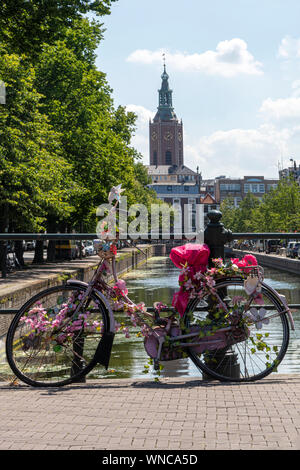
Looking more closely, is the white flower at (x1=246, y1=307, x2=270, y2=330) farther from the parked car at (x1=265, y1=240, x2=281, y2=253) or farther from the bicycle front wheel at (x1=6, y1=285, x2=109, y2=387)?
the parked car at (x1=265, y1=240, x2=281, y2=253)

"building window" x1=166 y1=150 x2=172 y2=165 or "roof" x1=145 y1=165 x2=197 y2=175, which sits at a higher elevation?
"building window" x1=166 y1=150 x2=172 y2=165

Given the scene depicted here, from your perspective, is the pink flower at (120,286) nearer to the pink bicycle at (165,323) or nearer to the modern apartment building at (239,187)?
the pink bicycle at (165,323)

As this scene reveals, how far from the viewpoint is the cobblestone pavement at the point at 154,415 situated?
3.09 m

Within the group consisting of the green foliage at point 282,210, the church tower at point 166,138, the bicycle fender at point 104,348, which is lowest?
the bicycle fender at point 104,348

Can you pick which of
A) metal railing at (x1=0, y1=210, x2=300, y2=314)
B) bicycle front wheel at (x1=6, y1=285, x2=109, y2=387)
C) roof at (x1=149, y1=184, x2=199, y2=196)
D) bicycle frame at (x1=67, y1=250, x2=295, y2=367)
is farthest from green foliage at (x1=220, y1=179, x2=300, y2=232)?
roof at (x1=149, y1=184, x2=199, y2=196)

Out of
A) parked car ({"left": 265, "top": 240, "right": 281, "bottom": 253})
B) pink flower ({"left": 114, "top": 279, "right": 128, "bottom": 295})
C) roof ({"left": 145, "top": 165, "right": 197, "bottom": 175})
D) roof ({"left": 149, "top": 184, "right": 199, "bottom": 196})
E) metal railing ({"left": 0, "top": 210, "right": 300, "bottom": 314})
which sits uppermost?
roof ({"left": 145, "top": 165, "right": 197, "bottom": 175})

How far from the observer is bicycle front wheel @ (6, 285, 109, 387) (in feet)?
14.8

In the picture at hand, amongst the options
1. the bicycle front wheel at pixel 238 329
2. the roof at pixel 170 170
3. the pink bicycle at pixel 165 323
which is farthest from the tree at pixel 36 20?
the roof at pixel 170 170

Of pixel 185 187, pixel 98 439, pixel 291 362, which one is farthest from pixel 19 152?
pixel 185 187

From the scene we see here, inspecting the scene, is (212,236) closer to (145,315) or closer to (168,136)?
(145,315)

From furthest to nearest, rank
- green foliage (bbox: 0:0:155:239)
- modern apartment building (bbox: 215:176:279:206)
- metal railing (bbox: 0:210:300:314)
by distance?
modern apartment building (bbox: 215:176:279:206), green foliage (bbox: 0:0:155:239), metal railing (bbox: 0:210:300:314)

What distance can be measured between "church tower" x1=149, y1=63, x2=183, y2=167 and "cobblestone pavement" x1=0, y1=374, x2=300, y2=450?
581 feet

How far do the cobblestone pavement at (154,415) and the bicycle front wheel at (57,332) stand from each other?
165 mm

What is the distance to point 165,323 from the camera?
459 centimetres
